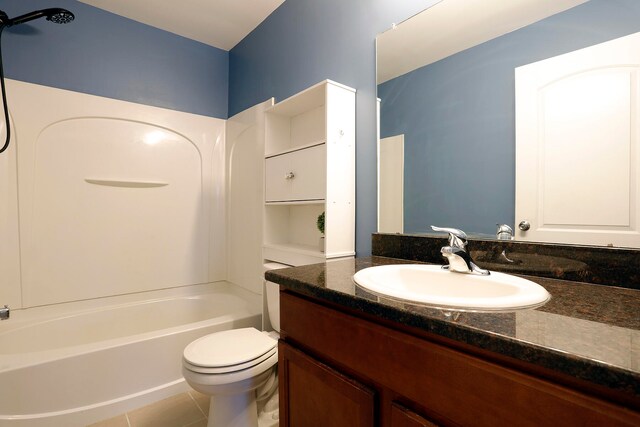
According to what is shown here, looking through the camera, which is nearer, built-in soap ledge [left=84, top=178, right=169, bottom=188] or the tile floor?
the tile floor

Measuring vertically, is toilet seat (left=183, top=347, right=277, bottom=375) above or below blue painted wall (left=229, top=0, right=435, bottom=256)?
below

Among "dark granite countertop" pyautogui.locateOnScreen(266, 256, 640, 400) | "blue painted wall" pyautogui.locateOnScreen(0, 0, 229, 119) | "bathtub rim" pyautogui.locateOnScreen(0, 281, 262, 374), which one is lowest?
"bathtub rim" pyautogui.locateOnScreen(0, 281, 262, 374)

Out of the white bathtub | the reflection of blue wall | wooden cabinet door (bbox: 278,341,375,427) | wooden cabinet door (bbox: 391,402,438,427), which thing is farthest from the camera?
the white bathtub

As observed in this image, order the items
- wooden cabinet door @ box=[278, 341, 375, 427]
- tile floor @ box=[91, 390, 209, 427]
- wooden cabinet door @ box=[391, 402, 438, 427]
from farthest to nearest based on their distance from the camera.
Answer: tile floor @ box=[91, 390, 209, 427], wooden cabinet door @ box=[278, 341, 375, 427], wooden cabinet door @ box=[391, 402, 438, 427]

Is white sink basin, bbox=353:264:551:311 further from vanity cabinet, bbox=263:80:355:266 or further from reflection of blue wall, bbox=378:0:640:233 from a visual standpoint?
vanity cabinet, bbox=263:80:355:266

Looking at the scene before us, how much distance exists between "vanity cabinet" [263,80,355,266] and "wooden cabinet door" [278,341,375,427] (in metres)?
0.63

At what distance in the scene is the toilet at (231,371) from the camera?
4.20 ft

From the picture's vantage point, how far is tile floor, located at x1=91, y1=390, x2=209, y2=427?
5.24 ft

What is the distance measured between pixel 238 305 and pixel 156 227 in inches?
35.8

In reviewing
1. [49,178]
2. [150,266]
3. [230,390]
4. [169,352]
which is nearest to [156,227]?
[150,266]

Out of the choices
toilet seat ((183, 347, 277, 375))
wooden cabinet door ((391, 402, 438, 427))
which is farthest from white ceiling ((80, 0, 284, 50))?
wooden cabinet door ((391, 402, 438, 427))

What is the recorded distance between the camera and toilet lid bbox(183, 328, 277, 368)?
51.4 inches

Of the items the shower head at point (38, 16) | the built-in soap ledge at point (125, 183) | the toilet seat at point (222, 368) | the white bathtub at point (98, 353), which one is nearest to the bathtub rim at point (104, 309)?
the white bathtub at point (98, 353)

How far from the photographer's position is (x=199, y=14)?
223 centimetres
